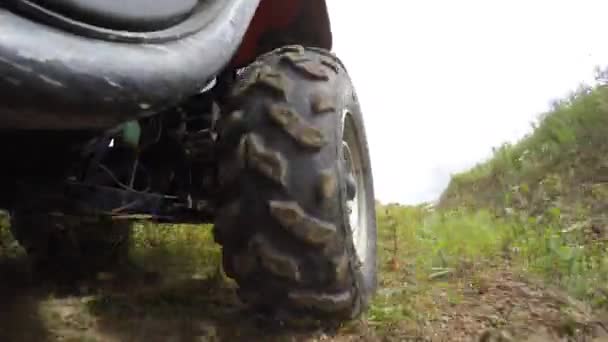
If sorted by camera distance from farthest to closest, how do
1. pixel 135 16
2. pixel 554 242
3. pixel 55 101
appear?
pixel 554 242, pixel 135 16, pixel 55 101

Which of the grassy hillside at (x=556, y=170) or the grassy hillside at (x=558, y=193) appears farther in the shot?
the grassy hillside at (x=556, y=170)

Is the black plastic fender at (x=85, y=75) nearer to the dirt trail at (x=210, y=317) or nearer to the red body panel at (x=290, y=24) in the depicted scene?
the dirt trail at (x=210, y=317)

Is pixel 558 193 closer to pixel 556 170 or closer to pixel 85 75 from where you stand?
pixel 556 170

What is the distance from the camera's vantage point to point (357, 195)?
239 centimetres

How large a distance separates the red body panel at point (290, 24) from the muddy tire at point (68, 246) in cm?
84

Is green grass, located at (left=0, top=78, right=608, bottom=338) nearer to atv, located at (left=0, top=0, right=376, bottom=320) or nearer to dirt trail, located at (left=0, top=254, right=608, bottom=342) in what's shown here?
dirt trail, located at (left=0, top=254, right=608, bottom=342)

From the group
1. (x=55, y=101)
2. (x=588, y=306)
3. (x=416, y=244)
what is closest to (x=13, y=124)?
(x=55, y=101)

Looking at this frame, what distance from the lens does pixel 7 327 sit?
1.75 meters

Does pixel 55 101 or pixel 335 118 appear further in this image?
pixel 335 118

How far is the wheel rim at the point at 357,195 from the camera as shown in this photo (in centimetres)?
215

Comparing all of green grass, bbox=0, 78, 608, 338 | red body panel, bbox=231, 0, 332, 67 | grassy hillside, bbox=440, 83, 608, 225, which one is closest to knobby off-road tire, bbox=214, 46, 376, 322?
green grass, bbox=0, 78, 608, 338

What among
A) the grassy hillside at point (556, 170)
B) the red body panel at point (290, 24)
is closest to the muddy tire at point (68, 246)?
the red body panel at point (290, 24)

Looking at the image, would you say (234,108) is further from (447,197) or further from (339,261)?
(447,197)

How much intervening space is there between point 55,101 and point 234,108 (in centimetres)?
80
